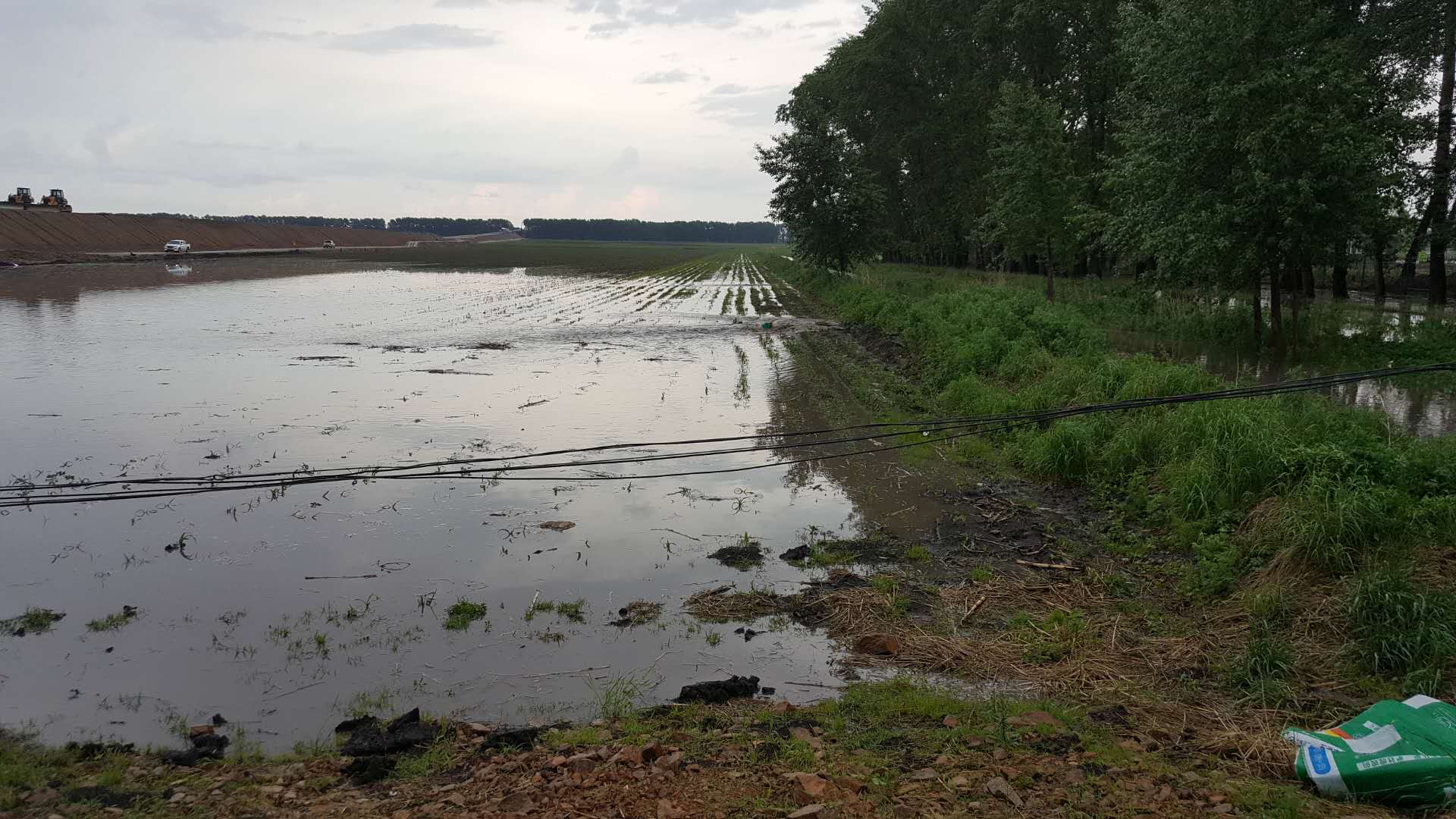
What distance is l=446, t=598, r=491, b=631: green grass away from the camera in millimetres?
7621

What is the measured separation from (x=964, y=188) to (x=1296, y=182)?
2867 centimetres

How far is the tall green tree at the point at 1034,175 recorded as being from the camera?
29875mm

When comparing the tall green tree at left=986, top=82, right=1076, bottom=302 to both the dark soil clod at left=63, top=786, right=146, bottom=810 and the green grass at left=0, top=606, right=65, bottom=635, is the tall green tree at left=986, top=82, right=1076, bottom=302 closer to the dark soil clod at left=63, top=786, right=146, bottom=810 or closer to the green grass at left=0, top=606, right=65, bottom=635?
the green grass at left=0, top=606, right=65, bottom=635

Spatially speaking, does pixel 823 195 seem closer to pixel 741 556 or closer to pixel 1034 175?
pixel 1034 175

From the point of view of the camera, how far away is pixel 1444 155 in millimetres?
23375

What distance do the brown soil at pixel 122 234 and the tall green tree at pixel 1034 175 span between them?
65.8m

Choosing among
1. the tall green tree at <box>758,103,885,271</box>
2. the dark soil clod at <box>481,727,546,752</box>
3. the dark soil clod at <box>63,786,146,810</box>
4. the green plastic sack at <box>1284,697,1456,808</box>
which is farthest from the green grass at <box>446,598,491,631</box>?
the tall green tree at <box>758,103,885,271</box>

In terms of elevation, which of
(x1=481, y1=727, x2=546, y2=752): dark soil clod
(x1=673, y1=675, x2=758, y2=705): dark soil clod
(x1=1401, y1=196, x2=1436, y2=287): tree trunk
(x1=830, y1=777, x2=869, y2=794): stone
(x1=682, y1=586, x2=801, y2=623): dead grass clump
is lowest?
(x1=673, y1=675, x2=758, y2=705): dark soil clod

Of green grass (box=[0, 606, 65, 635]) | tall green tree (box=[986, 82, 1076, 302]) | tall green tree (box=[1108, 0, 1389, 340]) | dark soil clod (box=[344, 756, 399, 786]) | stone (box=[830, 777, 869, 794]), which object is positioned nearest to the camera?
stone (box=[830, 777, 869, 794])

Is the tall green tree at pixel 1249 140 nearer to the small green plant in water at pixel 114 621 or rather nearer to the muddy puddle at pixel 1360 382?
the muddy puddle at pixel 1360 382

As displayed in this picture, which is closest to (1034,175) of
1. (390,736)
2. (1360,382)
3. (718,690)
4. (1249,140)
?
(1249,140)

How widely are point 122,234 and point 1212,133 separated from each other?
9140 centimetres

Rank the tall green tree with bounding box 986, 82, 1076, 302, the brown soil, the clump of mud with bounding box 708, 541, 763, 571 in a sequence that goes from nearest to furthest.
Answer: the clump of mud with bounding box 708, 541, 763, 571 < the tall green tree with bounding box 986, 82, 1076, 302 < the brown soil

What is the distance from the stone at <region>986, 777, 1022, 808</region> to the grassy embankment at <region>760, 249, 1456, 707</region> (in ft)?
8.42
